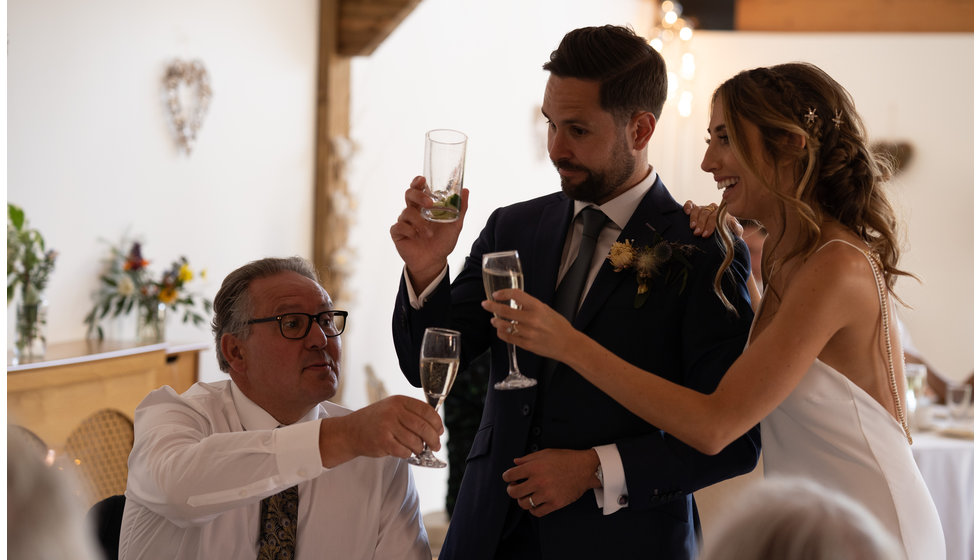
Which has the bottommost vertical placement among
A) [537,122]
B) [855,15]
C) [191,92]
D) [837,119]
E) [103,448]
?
[103,448]

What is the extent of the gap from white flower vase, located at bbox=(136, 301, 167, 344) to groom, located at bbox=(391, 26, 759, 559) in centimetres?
245

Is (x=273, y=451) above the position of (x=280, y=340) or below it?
below

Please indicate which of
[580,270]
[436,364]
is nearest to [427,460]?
[436,364]

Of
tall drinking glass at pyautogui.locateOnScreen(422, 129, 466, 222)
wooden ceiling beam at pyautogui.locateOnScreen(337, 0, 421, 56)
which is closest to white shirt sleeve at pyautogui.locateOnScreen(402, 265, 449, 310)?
tall drinking glass at pyautogui.locateOnScreen(422, 129, 466, 222)

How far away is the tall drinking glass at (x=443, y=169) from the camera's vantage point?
1839 mm

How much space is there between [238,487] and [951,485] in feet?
10.7

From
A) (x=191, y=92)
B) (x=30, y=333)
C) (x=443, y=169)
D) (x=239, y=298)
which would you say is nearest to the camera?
(x=443, y=169)

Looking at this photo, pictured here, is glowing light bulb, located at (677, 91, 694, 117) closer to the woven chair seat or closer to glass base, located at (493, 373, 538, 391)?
the woven chair seat

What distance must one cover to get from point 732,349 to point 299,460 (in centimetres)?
82

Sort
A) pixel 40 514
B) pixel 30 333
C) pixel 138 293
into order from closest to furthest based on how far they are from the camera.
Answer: pixel 40 514
pixel 30 333
pixel 138 293

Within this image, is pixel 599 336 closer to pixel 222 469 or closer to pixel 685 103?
pixel 222 469

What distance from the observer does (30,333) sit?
3436 mm

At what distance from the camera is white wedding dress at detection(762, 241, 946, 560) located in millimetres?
1751

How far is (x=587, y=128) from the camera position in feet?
6.38
